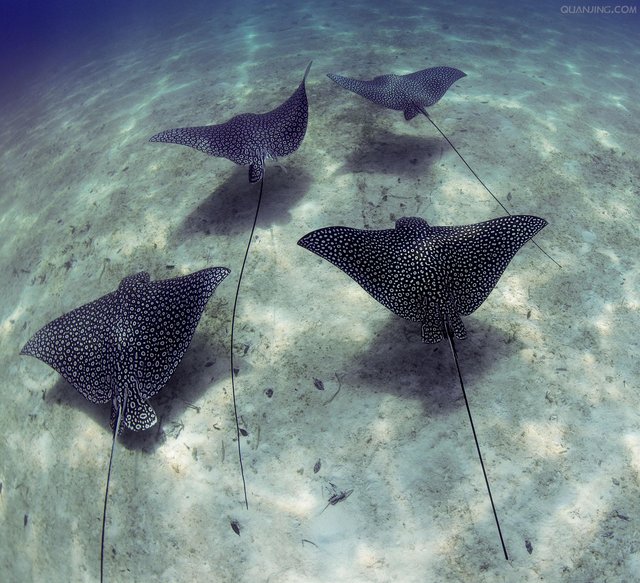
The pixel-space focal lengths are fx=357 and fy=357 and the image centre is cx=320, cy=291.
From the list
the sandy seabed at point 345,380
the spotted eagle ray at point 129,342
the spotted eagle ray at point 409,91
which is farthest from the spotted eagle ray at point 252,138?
the spotted eagle ray at point 129,342

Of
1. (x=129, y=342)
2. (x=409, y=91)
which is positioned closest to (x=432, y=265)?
(x=129, y=342)

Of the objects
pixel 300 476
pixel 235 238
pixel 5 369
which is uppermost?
pixel 235 238

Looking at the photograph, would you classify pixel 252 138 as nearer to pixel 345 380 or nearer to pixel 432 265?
pixel 432 265

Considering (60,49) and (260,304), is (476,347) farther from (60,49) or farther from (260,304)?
(60,49)

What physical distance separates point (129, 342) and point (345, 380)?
6.59ft

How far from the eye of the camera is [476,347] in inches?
137

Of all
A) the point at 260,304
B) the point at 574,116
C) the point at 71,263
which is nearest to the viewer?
the point at 260,304

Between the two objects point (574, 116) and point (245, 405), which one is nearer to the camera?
point (245, 405)

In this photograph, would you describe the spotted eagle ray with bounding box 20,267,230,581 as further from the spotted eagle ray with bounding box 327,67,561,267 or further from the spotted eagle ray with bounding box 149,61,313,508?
the spotted eagle ray with bounding box 327,67,561,267

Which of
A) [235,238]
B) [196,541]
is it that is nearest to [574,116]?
[235,238]

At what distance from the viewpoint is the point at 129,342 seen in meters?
3.21

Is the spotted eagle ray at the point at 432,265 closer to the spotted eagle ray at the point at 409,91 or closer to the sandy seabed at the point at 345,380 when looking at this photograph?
the sandy seabed at the point at 345,380

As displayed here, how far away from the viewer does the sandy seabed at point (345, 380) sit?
105 inches

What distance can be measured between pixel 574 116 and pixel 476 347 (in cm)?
633
